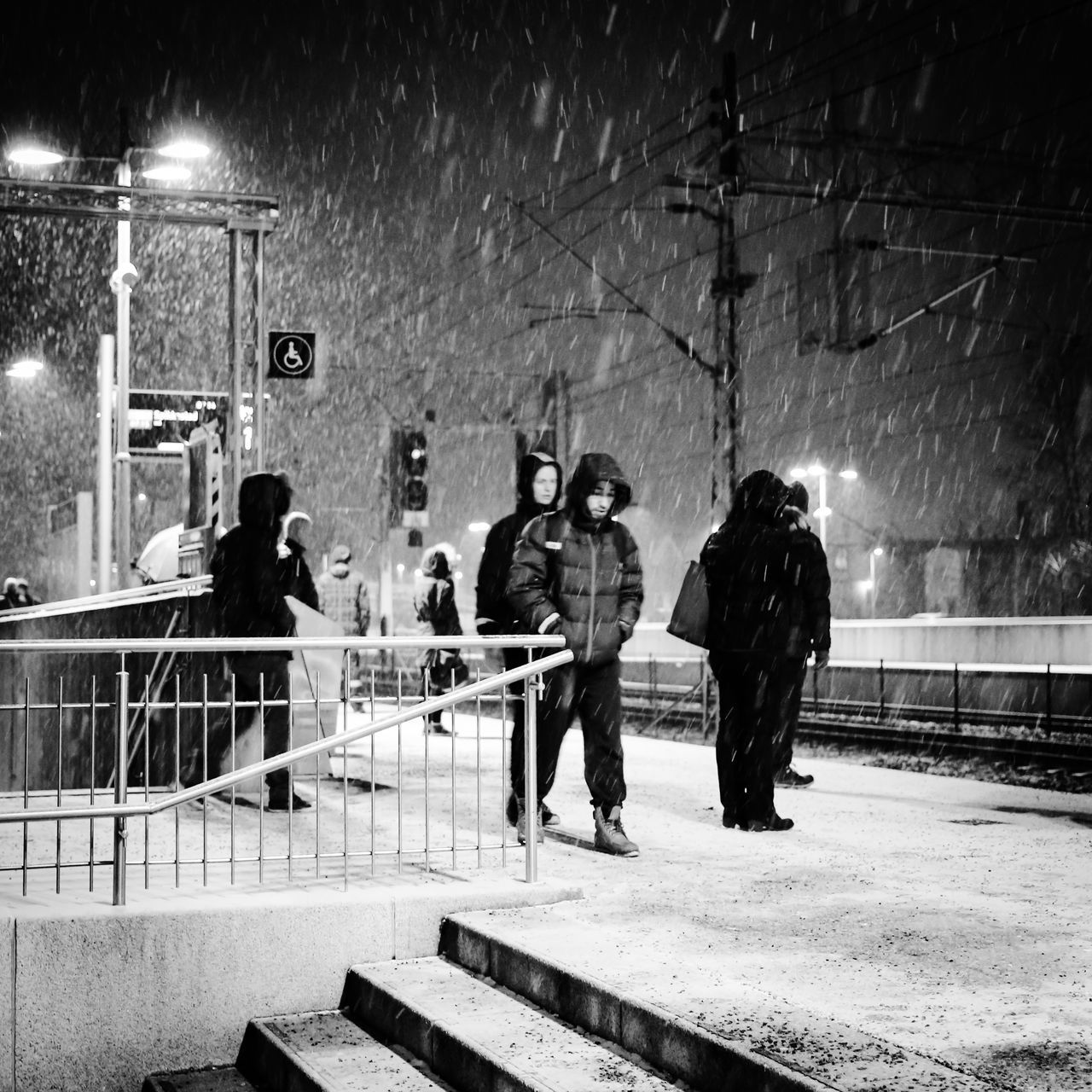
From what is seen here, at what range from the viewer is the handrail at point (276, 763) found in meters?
5.71

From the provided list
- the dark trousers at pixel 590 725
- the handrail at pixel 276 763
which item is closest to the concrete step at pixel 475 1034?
the handrail at pixel 276 763

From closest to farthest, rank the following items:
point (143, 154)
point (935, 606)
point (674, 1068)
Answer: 1. point (674, 1068)
2. point (143, 154)
3. point (935, 606)

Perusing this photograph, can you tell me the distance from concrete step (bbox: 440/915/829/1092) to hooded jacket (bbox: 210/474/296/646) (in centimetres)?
321

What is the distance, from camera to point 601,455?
7.44 metres

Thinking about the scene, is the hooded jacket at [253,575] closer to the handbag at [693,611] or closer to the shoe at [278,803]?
the shoe at [278,803]

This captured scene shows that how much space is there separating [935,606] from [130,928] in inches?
1741

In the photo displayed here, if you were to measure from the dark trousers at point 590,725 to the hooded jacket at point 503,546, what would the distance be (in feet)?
2.48

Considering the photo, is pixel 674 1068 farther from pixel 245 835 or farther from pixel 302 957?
pixel 245 835

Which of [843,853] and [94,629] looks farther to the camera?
[94,629]

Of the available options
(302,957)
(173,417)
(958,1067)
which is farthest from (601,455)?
(173,417)

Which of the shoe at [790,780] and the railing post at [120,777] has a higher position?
the railing post at [120,777]

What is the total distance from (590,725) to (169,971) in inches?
98.8

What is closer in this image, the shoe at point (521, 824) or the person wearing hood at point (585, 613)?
the shoe at point (521, 824)

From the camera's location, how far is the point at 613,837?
7.19 metres
